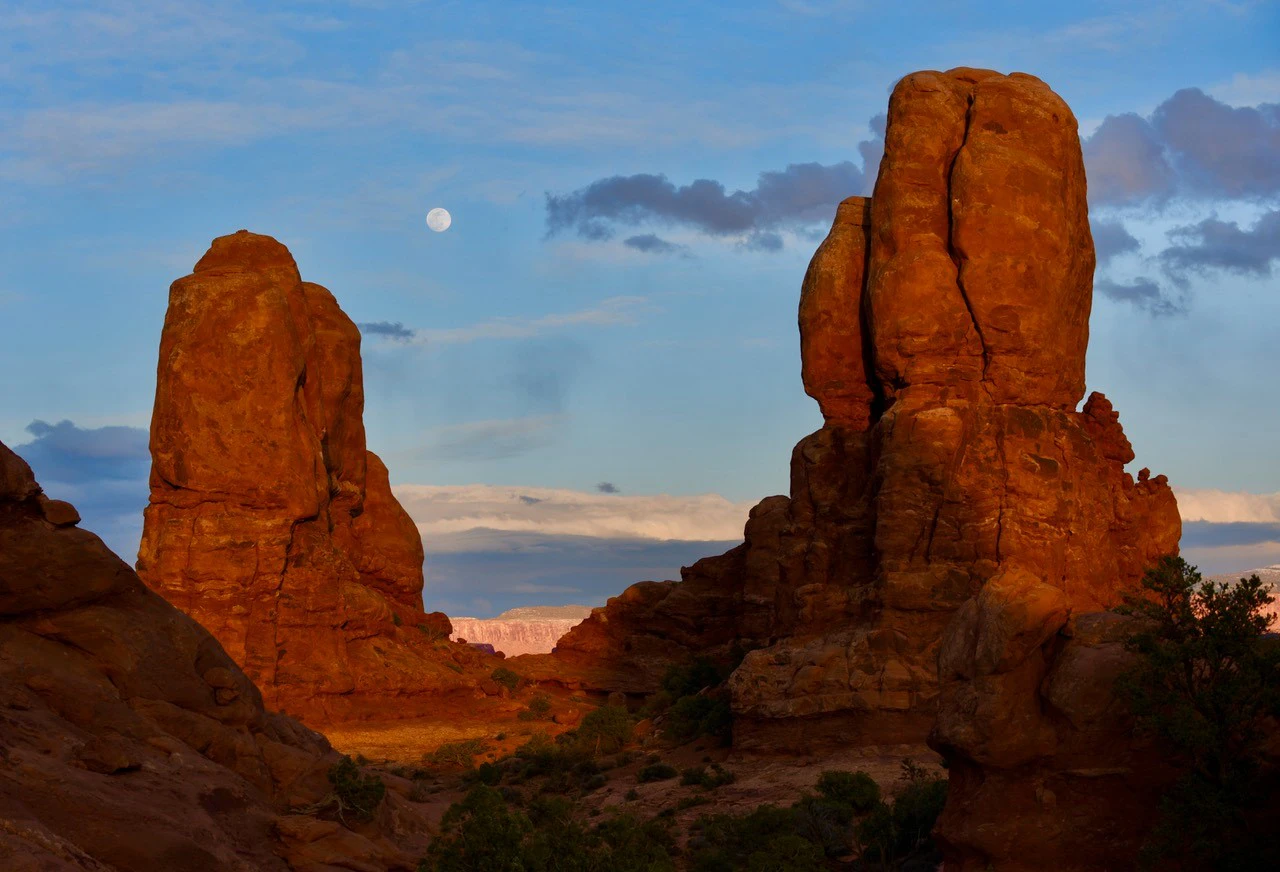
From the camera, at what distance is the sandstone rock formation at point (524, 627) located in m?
150

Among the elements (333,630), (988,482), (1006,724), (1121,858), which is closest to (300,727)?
(1006,724)

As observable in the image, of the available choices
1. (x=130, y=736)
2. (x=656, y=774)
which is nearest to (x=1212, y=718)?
(x=130, y=736)

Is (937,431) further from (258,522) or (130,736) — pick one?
(130,736)

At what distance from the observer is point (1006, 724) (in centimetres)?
1902

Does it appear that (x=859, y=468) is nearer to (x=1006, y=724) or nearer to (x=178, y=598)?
(x=178, y=598)

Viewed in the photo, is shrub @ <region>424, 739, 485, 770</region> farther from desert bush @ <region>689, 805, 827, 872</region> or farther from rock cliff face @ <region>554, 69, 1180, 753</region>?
desert bush @ <region>689, 805, 827, 872</region>

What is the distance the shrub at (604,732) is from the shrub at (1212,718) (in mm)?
28591

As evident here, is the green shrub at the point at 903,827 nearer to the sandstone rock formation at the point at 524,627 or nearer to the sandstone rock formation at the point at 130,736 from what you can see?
Answer: the sandstone rock formation at the point at 130,736

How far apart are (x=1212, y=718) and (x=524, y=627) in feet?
458

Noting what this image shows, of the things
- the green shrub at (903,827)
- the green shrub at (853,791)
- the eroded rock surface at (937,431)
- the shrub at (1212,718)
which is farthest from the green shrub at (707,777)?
the shrub at (1212,718)

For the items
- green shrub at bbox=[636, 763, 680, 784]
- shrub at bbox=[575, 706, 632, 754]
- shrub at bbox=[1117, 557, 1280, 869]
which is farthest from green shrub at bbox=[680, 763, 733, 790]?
shrub at bbox=[1117, 557, 1280, 869]

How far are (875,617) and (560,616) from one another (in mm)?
120479

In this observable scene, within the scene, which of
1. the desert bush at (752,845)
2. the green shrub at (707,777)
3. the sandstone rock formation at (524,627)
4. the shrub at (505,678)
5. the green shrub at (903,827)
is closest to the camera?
the desert bush at (752,845)

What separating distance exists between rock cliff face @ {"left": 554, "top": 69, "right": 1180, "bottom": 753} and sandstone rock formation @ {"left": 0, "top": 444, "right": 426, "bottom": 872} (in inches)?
771
